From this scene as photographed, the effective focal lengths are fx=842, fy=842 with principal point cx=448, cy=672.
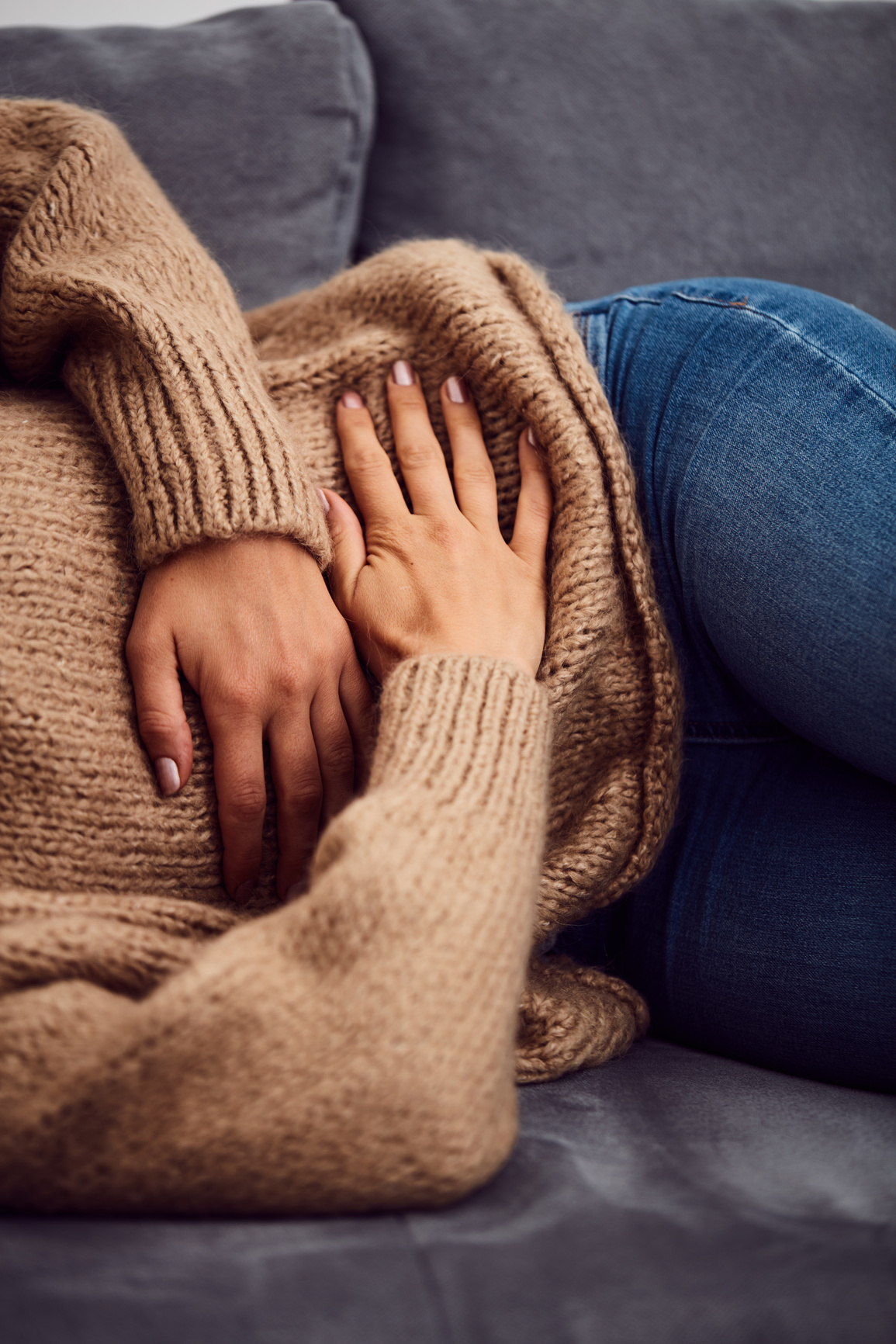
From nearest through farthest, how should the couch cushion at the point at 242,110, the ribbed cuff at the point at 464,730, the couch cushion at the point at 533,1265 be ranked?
the couch cushion at the point at 533,1265
the ribbed cuff at the point at 464,730
the couch cushion at the point at 242,110

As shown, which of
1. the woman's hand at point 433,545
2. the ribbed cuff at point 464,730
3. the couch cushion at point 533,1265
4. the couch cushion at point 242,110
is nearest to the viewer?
the couch cushion at point 533,1265

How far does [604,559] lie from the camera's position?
2.31 feet

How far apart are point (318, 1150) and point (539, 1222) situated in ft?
0.41

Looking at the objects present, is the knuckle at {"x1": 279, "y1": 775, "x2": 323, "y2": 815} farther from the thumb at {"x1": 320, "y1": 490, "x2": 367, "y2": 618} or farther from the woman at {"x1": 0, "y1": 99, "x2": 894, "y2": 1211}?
the thumb at {"x1": 320, "y1": 490, "x2": 367, "y2": 618}

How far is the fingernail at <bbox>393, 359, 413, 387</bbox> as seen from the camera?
2.55ft

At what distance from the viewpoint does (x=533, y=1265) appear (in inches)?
16.5

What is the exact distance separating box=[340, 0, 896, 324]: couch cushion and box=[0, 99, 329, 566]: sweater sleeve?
1.54 feet

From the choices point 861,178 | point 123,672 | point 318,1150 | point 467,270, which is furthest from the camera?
point 861,178

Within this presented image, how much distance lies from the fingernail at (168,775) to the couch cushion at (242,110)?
721mm

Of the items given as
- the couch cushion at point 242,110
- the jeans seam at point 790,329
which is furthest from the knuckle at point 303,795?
Result: the couch cushion at point 242,110

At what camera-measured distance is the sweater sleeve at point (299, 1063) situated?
444mm

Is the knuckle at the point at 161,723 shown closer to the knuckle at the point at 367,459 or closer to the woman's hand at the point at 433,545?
the woman's hand at the point at 433,545

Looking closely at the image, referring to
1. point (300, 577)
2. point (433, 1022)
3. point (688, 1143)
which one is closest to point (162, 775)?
point (300, 577)

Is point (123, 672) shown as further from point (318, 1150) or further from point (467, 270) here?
point (467, 270)
